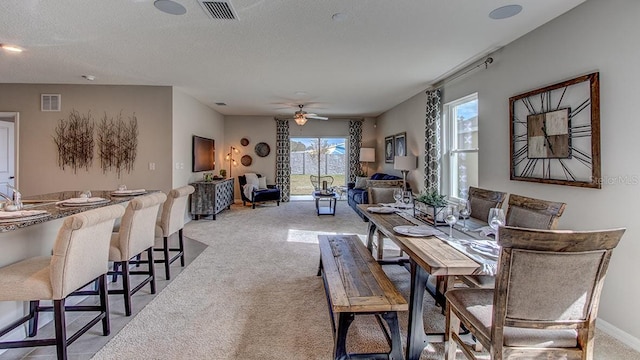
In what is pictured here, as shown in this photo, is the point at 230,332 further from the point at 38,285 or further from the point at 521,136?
the point at 521,136

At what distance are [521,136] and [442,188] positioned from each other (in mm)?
2152

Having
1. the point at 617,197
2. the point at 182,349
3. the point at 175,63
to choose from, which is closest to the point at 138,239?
the point at 182,349

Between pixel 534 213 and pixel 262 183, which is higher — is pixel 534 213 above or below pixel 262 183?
below

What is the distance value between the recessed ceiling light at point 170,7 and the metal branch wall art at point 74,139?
3.90m

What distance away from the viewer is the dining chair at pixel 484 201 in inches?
110

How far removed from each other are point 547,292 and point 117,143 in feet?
21.0

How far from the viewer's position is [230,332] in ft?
7.78

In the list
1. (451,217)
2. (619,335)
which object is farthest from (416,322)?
(619,335)

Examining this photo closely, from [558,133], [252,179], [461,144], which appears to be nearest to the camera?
[558,133]

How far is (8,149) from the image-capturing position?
5711 mm

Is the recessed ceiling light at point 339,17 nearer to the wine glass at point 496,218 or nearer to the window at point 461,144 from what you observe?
the wine glass at point 496,218

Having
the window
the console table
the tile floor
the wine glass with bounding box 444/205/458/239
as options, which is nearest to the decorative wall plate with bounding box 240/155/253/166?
the console table

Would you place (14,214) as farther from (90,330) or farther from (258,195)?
(258,195)

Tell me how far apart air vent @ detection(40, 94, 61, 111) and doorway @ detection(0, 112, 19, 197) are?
48cm
